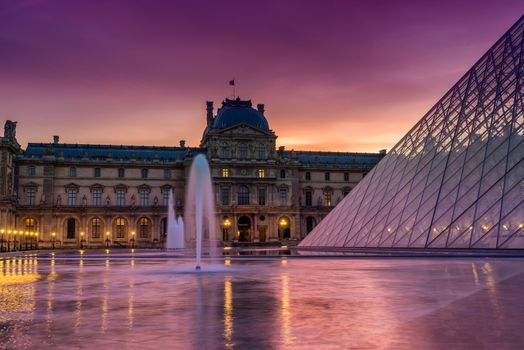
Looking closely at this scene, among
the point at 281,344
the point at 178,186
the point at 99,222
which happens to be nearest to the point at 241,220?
the point at 178,186

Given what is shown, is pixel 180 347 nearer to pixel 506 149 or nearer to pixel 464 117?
pixel 506 149

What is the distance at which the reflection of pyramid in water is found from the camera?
91.9 ft

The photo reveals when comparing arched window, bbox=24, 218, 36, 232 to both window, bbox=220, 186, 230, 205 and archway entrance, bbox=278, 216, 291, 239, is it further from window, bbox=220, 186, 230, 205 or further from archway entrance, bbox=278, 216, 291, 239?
archway entrance, bbox=278, 216, 291, 239

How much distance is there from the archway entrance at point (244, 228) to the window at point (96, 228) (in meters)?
20.8

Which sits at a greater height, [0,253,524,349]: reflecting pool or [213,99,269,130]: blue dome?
[213,99,269,130]: blue dome

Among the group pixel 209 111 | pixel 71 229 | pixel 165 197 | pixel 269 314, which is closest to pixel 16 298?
pixel 269 314

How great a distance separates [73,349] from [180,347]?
1335 millimetres

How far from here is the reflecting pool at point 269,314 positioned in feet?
23.9

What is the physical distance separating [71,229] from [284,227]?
105ft

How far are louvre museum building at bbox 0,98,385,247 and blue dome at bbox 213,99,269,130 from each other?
16 cm

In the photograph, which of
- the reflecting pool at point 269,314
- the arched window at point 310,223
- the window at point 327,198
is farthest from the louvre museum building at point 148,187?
the reflecting pool at point 269,314

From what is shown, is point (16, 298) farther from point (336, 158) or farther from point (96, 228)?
point (336, 158)

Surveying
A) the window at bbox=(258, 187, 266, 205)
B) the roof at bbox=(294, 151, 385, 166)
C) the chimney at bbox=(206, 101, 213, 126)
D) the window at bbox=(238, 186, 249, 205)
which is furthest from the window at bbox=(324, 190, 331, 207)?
the chimney at bbox=(206, 101, 213, 126)

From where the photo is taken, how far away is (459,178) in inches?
1236
